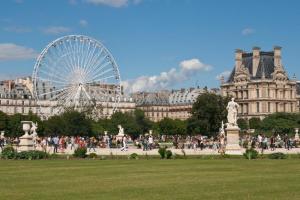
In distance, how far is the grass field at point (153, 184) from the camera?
16.0 metres

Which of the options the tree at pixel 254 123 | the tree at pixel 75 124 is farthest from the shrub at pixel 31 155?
the tree at pixel 254 123

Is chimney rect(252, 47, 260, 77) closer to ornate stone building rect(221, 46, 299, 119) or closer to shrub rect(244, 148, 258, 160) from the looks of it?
ornate stone building rect(221, 46, 299, 119)

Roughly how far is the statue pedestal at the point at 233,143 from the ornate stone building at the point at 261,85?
4037 inches

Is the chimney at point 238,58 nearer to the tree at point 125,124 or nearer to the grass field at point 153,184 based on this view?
the tree at point 125,124

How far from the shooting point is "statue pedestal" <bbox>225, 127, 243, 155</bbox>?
40.4 m

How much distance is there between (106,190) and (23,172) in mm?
7843

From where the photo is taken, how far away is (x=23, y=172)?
24.3 meters

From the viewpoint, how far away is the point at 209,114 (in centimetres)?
8544

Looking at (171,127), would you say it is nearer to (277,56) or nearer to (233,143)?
(277,56)

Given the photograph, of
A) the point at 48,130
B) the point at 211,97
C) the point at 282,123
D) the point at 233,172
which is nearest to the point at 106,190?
the point at 233,172

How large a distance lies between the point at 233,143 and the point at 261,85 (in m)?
104

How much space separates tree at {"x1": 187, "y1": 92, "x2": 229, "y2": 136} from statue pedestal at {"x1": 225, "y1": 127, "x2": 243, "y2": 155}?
4397cm

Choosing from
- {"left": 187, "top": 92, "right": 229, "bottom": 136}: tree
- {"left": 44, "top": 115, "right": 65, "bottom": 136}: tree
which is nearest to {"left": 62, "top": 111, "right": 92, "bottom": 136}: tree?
{"left": 44, "top": 115, "right": 65, "bottom": 136}: tree

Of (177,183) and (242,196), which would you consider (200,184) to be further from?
(242,196)
